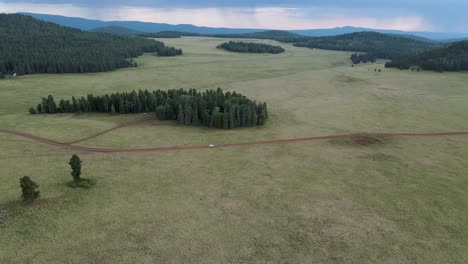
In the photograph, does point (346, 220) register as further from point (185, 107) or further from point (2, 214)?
point (185, 107)

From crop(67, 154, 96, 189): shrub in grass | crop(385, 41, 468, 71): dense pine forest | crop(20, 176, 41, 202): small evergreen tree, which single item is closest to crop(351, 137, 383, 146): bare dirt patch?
crop(67, 154, 96, 189): shrub in grass

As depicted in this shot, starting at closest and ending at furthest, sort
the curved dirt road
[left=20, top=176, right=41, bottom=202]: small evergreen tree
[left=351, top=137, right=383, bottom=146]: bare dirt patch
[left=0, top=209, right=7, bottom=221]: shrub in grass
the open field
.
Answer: the open field < [left=0, top=209, right=7, bottom=221]: shrub in grass < [left=20, top=176, right=41, bottom=202]: small evergreen tree < the curved dirt road < [left=351, top=137, right=383, bottom=146]: bare dirt patch

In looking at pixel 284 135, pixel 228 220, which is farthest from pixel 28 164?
pixel 284 135

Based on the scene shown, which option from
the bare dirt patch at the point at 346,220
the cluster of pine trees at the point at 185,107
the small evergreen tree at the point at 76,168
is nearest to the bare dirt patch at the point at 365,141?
the cluster of pine trees at the point at 185,107

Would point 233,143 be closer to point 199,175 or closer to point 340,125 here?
point 199,175

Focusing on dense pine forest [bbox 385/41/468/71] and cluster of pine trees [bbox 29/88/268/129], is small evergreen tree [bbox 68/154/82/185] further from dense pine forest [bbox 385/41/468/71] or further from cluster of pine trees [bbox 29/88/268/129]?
dense pine forest [bbox 385/41/468/71]
